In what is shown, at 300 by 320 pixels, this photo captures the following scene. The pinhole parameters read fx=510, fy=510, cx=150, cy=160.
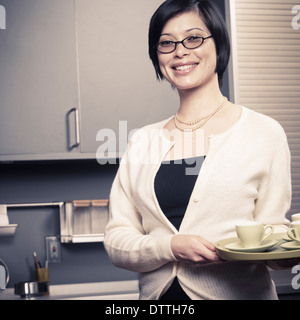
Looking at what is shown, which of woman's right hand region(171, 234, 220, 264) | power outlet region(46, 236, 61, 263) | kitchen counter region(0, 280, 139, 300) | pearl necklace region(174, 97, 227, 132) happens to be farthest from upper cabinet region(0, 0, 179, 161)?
woman's right hand region(171, 234, 220, 264)

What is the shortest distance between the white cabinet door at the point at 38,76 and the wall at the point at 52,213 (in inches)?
9.7

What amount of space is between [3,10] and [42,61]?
0.25 m

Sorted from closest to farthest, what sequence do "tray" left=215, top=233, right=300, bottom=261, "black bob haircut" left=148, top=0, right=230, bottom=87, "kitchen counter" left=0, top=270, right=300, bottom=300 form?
"tray" left=215, top=233, right=300, bottom=261 → "black bob haircut" left=148, top=0, right=230, bottom=87 → "kitchen counter" left=0, top=270, right=300, bottom=300

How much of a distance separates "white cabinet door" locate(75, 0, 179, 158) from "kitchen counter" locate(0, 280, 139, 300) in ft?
1.83

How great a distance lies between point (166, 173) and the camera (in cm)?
99

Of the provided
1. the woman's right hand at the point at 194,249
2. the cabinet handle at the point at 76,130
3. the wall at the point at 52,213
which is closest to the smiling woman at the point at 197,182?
the woman's right hand at the point at 194,249

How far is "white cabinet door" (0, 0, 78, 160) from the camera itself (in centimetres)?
198

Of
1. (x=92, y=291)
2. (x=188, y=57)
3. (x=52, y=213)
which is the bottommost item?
(x=92, y=291)

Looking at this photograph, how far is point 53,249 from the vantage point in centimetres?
221

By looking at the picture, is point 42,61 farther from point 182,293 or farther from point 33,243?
point 182,293

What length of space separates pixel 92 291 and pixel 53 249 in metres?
0.25

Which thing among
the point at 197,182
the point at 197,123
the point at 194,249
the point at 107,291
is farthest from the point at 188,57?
the point at 107,291

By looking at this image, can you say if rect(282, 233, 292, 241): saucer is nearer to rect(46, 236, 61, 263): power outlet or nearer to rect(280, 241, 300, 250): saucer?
rect(280, 241, 300, 250): saucer

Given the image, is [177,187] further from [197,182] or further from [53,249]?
[53,249]
